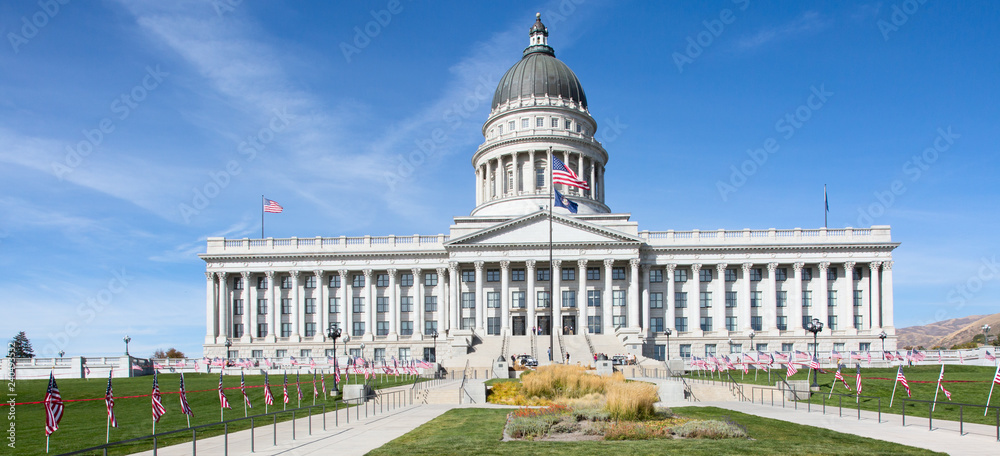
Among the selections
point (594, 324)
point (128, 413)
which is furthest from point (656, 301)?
point (128, 413)

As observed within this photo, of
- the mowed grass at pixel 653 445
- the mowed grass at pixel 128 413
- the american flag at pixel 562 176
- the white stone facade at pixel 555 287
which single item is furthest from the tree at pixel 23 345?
the mowed grass at pixel 653 445

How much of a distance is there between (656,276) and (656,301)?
270 centimetres

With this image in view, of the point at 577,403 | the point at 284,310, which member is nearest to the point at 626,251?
the point at 284,310

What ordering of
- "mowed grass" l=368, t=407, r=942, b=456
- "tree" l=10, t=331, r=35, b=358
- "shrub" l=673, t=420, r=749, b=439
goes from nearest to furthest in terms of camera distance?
"mowed grass" l=368, t=407, r=942, b=456, "shrub" l=673, t=420, r=749, b=439, "tree" l=10, t=331, r=35, b=358

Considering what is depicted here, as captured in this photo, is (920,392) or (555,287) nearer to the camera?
(920,392)

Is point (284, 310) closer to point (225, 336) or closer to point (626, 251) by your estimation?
point (225, 336)

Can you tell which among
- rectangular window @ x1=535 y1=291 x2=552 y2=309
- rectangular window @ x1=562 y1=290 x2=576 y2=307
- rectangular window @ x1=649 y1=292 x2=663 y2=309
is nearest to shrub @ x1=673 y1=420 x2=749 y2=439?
rectangular window @ x1=535 y1=291 x2=552 y2=309

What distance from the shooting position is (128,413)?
32.7m

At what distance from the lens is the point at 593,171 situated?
9588 centimetres

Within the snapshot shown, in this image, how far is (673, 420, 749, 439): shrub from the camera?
21.6 m

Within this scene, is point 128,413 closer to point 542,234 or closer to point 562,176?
point 562,176

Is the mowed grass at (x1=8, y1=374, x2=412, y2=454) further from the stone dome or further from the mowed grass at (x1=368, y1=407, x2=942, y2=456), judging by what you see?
the stone dome

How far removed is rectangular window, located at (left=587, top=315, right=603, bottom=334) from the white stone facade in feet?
0.38

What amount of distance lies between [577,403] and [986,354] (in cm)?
4838
